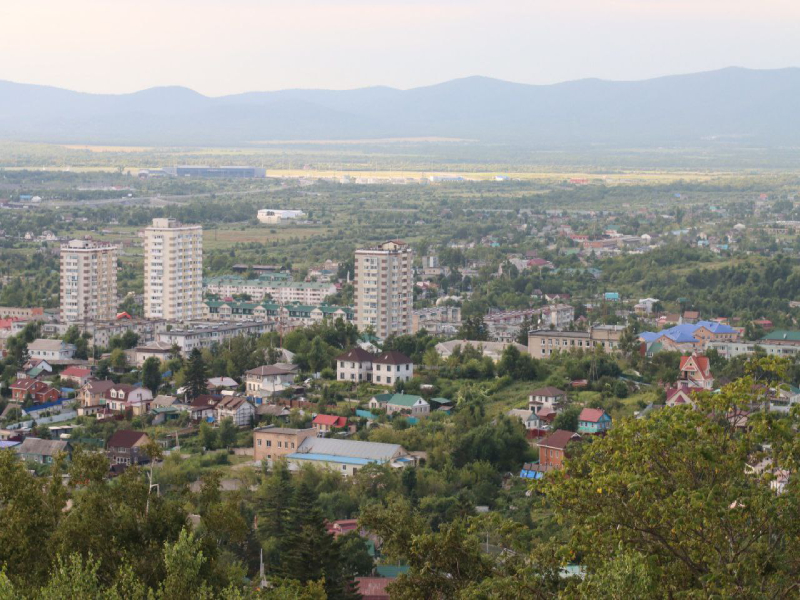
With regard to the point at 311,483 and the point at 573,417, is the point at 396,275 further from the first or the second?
the point at 311,483

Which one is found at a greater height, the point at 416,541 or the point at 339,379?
the point at 416,541

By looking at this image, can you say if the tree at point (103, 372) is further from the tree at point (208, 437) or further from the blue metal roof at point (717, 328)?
the blue metal roof at point (717, 328)

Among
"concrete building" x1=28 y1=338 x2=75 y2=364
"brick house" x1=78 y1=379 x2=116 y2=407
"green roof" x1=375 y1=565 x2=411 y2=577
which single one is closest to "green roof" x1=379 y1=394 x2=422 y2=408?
"brick house" x1=78 y1=379 x2=116 y2=407

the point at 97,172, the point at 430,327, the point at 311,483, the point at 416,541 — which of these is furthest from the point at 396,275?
the point at 97,172

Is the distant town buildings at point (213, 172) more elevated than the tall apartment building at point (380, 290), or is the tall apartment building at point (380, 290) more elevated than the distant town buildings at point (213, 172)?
the tall apartment building at point (380, 290)

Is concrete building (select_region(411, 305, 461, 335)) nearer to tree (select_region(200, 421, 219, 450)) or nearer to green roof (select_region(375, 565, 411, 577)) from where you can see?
tree (select_region(200, 421, 219, 450))

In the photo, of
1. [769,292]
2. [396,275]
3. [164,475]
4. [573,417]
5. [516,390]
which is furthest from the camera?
[769,292]

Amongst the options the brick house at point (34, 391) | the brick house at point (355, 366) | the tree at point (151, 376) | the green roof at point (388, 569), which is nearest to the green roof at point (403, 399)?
the brick house at point (355, 366)
